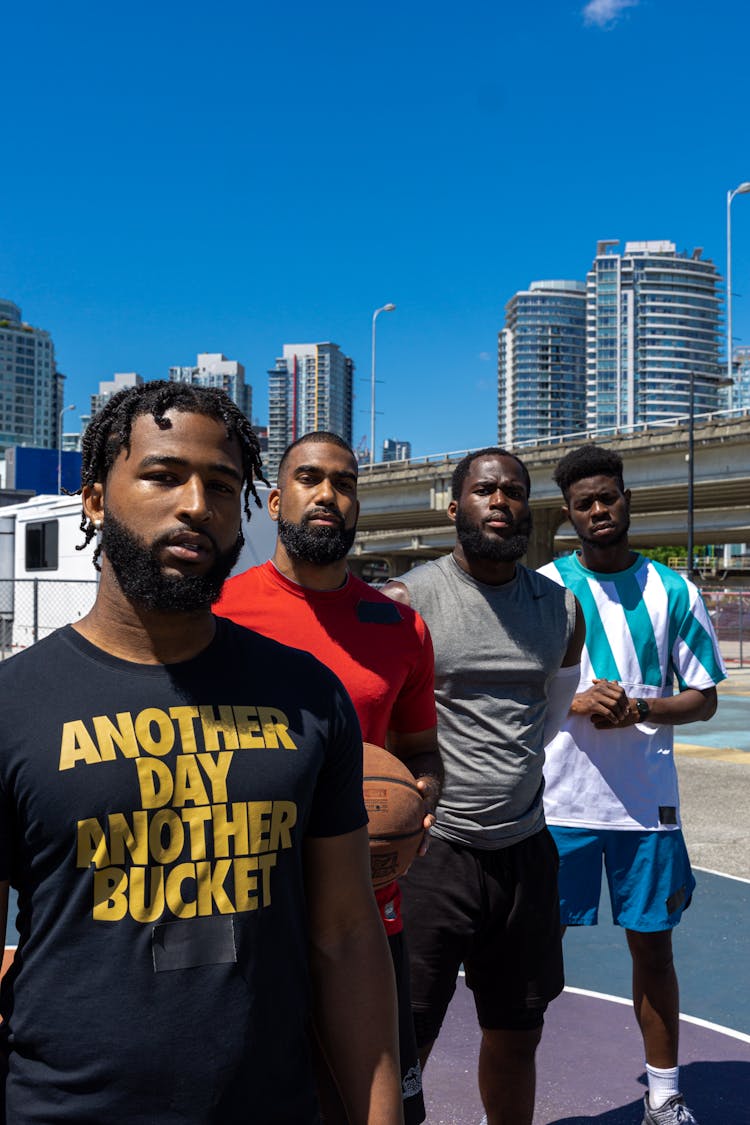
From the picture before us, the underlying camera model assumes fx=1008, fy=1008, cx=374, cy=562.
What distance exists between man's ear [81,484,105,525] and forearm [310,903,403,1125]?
93 centimetres

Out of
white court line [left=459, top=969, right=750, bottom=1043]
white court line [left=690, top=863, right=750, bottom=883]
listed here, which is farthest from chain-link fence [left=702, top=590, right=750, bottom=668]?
white court line [left=459, top=969, right=750, bottom=1043]

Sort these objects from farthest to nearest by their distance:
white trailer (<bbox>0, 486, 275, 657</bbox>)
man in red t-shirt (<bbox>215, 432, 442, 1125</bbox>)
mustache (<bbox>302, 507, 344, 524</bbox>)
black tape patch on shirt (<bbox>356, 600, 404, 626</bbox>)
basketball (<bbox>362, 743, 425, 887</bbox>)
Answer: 1. white trailer (<bbox>0, 486, 275, 657</bbox>)
2. mustache (<bbox>302, 507, 344, 524</bbox>)
3. black tape patch on shirt (<bbox>356, 600, 404, 626</bbox>)
4. man in red t-shirt (<bbox>215, 432, 442, 1125</bbox>)
5. basketball (<bbox>362, 743, 425, 887</bbox>)

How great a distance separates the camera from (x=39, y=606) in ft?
61.1

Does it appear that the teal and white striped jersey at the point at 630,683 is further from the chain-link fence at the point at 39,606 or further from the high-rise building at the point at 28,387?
the high-rise building at the point at 28,387

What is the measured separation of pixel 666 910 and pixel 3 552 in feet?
61.5

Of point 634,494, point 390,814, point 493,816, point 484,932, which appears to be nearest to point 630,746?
point 493,816

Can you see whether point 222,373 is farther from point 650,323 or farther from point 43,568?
point 43,568

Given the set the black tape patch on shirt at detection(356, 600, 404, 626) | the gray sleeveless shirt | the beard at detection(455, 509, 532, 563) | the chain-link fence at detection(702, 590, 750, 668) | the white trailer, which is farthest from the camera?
the chain-link fence at detection(702, 590, 750, 668)

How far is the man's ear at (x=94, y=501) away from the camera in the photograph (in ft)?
6.47

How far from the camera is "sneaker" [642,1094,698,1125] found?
368cm

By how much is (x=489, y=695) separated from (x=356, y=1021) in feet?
5.64

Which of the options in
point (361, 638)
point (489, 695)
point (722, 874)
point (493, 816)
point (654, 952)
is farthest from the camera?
point (722, 874)

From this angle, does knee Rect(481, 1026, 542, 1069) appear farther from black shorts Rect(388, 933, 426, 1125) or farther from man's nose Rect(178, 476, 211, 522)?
man's nose Rect(178, 476, 211, 522)

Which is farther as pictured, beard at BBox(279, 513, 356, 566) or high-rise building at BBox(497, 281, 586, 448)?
high-rise building at BBox(497, 281, 586, 448)
